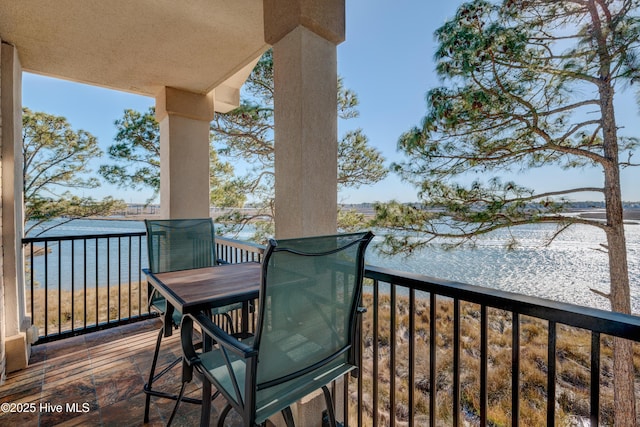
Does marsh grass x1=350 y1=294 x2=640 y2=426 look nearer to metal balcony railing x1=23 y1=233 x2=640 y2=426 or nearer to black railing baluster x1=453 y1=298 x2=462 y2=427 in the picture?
metal balcony railing x1=23 y1=233 x2=640 y2=426

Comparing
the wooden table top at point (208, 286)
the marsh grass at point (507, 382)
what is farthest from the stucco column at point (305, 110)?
the marsh grass at point (507, 382)

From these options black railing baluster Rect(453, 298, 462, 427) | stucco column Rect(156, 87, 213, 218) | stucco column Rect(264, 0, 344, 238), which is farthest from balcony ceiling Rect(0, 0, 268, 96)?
black railing baluster Rect(453, 298, 462, 427)

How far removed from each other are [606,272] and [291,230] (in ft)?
24.5

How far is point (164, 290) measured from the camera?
5.40 feet

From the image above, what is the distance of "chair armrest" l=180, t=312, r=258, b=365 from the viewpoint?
99 cm

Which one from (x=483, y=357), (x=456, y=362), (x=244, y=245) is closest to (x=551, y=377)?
(x=483, y=357)

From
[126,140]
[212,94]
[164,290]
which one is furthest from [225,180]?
[164,290]

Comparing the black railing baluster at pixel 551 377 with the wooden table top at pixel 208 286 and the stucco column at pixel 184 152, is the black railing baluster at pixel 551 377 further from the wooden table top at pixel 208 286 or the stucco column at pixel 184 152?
the stucco column at pixel 184 152

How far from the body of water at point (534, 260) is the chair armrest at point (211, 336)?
2.80m

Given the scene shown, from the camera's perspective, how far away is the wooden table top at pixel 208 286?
146 cm

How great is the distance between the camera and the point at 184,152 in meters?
3.57

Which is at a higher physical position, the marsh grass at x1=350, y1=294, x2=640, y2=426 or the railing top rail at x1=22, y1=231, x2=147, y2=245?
the railing top rail at x1=22, y1=231, x2=147, y2=245

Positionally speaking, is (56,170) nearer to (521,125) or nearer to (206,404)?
(206,404)

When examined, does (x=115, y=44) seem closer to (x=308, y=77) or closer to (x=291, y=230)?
(x=308, y=77)
